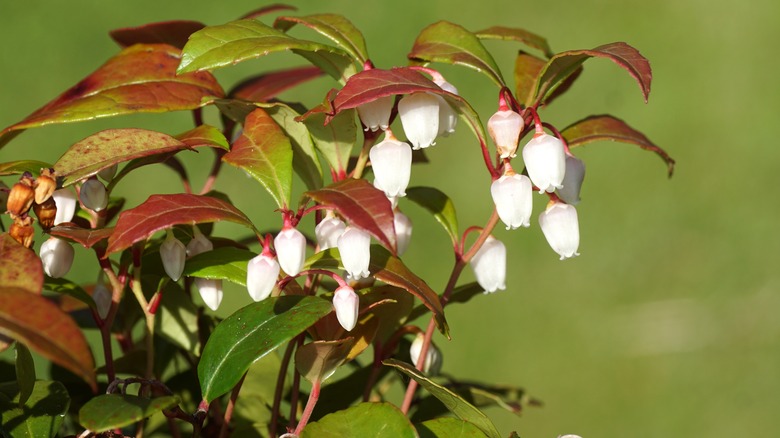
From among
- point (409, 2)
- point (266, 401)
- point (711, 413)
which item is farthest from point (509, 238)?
point (266, 401)

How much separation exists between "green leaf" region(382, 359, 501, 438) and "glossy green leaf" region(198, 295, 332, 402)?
0.08m

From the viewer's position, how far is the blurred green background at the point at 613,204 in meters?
2.57

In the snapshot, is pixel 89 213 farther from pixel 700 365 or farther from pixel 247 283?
pixel 700 365

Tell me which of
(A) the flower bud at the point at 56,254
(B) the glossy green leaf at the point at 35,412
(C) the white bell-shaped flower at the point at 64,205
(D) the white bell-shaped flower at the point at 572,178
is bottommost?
(B) the glossy green leaf at the point at 35,412

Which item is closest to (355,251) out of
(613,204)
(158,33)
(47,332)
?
(47,332)

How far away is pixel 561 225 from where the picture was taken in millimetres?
841

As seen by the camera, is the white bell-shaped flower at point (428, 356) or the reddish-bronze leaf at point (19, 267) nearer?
the reddish-bronze leaf at point (19, 267)

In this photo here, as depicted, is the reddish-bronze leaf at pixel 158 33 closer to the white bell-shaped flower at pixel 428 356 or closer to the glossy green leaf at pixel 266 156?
the glossy green leaf at pixel 266 156

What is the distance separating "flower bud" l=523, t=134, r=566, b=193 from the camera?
0.77 m

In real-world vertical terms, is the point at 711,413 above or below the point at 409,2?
below

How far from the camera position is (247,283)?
769 millimetres

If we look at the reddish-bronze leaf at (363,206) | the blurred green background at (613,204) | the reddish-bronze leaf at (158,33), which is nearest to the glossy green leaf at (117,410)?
the reddish-bronze leaf at (363,206)

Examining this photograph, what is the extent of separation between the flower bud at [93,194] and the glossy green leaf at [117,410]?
0.62ft

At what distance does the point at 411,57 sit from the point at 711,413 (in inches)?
76.1
